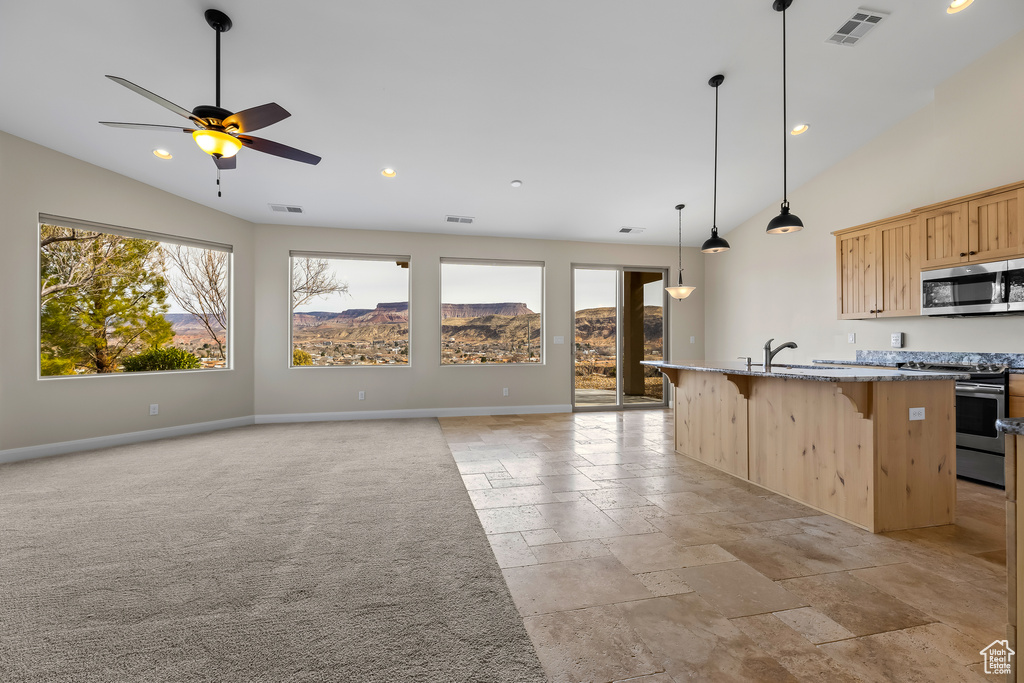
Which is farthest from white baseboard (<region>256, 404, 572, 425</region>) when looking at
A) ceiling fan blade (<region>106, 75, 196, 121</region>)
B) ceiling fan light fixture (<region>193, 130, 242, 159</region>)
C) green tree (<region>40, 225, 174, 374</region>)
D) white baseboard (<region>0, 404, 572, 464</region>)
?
ceiling fan blade (<region>106, 75, 196, 121</region>)

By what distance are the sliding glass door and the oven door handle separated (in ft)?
13.9

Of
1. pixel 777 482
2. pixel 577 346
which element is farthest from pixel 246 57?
pixel 577 346

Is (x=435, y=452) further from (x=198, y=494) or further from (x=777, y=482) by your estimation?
(x=777, y=482)

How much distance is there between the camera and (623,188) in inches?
231

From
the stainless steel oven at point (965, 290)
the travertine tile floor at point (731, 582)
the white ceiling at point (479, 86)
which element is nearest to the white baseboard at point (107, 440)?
the white ceiling at point (479, 86)

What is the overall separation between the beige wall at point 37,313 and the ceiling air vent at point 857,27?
6686mm

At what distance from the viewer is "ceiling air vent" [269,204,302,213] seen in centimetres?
593

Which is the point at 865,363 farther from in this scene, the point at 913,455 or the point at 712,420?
the point at 913,455

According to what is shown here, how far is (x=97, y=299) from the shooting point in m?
5.00

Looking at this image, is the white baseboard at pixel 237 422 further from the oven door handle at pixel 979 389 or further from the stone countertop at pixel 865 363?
the oven door handle at pixel 979 389

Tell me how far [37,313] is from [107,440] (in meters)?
1.42

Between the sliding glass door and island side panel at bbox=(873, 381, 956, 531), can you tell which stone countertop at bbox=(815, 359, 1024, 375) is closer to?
island side panel at bbox=(873, 381, 956, 531)

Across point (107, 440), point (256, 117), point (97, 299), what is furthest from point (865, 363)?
point (97, 299)

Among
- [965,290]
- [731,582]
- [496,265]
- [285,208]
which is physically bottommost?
[731,582]
